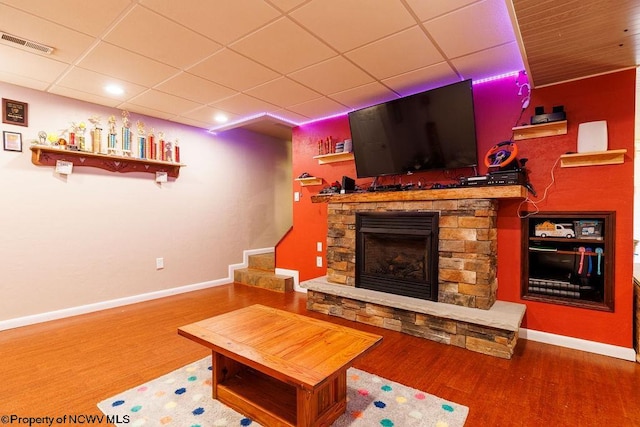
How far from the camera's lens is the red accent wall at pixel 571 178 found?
2.48m

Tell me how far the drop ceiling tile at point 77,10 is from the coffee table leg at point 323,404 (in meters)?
2.50

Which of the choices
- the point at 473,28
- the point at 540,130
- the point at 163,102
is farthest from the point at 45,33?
the point at 540,130

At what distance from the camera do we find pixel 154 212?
427 cm

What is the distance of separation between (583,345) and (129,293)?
16.2ft

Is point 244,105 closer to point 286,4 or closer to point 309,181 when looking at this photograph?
point 309,181

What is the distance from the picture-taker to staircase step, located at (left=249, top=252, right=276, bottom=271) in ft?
16.7

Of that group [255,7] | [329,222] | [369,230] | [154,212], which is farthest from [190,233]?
[255,7]

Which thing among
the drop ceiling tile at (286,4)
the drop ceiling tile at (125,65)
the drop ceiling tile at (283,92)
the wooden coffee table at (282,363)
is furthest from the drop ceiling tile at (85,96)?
the wooden coffee table at (282,363)

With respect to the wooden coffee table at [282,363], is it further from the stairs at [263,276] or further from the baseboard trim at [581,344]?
the stairs at [263,276]

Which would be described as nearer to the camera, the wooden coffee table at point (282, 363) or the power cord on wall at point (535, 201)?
the wooden coffee table at point (282, 363)

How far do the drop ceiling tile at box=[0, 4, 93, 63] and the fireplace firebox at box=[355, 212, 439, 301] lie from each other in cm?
292

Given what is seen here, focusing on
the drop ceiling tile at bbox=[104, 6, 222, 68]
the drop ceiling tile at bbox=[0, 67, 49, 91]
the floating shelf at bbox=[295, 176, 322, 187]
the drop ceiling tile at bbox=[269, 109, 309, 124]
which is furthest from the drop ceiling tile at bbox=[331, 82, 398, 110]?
the drop ceiling tile at bbox=[0, 67, 49, 91]

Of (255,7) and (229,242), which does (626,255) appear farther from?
(229,242)

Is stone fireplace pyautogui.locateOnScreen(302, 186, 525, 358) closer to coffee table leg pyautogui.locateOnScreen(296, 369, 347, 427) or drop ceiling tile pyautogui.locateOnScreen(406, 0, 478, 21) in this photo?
coffee table leg pyautogui.locateOnScreen(296, 369, 347, 427)
